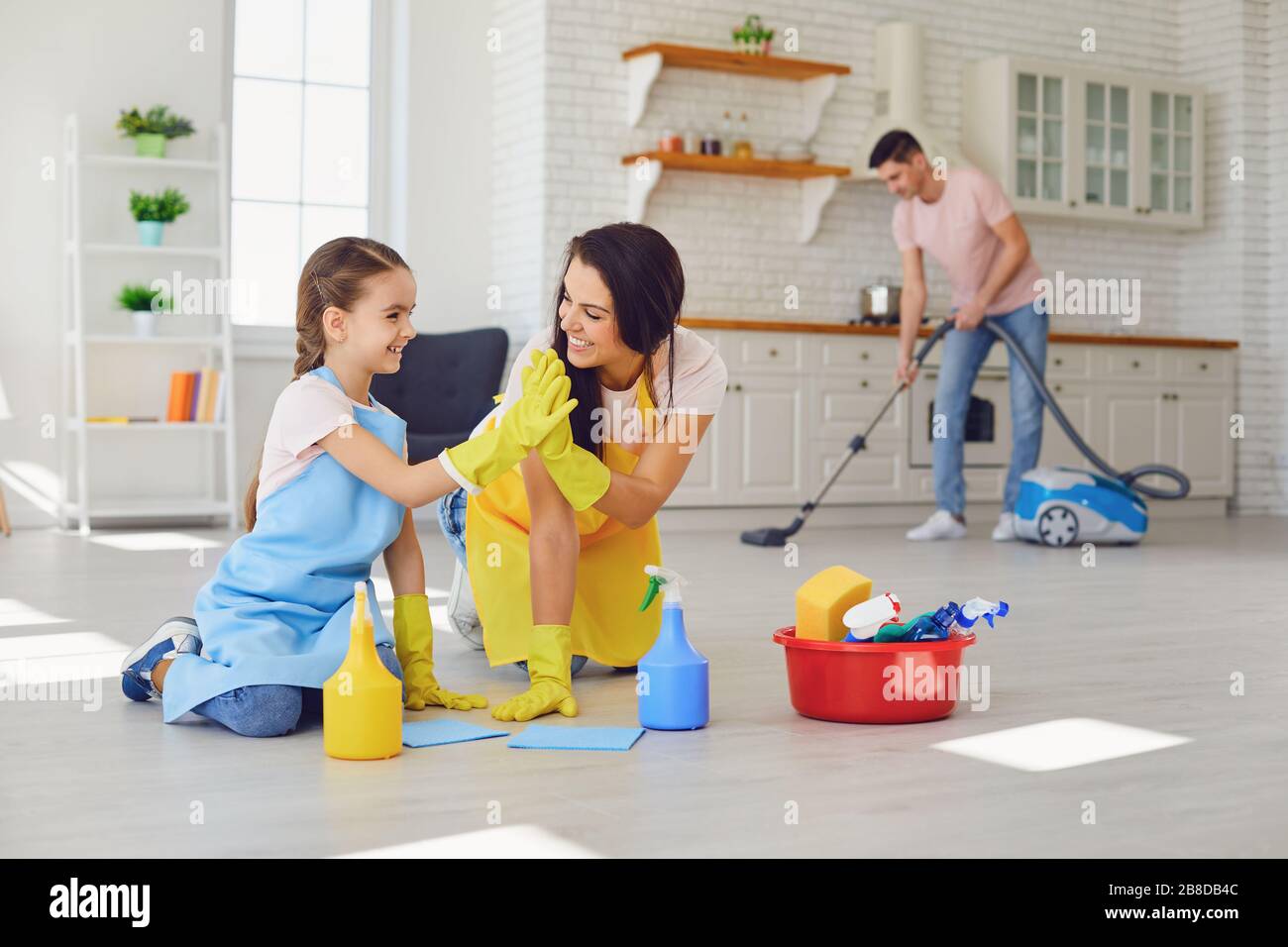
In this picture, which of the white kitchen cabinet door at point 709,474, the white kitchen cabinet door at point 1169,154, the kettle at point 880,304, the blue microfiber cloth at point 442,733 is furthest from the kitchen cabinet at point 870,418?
the blue microfiber cloth at point 442,733

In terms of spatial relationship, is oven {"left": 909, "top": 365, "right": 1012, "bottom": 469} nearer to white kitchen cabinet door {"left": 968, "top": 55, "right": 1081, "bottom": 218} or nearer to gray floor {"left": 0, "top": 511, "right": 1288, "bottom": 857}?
white kitchen cabinet door {"left": 968, "top": 55, "right": 1081, "bottom": 218}

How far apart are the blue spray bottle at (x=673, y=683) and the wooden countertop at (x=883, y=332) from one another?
149 inches

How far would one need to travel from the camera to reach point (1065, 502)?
18.5ft

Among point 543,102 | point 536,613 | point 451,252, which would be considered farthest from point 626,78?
→ point 536,613

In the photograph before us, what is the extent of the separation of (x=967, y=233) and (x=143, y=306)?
10.8 ft

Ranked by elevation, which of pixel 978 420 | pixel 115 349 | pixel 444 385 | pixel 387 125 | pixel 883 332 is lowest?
pixel 978 420

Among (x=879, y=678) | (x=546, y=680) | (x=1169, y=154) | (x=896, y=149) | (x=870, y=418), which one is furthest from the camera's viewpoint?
(x=1169, y=154)

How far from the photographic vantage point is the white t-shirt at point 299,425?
7.41 feet

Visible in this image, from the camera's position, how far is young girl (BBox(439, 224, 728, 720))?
7.84ft

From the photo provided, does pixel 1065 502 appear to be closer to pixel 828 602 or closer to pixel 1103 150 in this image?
pixel 1103 150

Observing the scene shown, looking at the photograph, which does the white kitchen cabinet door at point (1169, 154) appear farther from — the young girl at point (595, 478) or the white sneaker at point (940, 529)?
the young girl at point (595, 478)

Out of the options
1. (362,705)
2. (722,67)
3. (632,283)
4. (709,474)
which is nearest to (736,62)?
(722,67)

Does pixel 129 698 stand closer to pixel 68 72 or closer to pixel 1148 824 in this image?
pixel 1148 824
